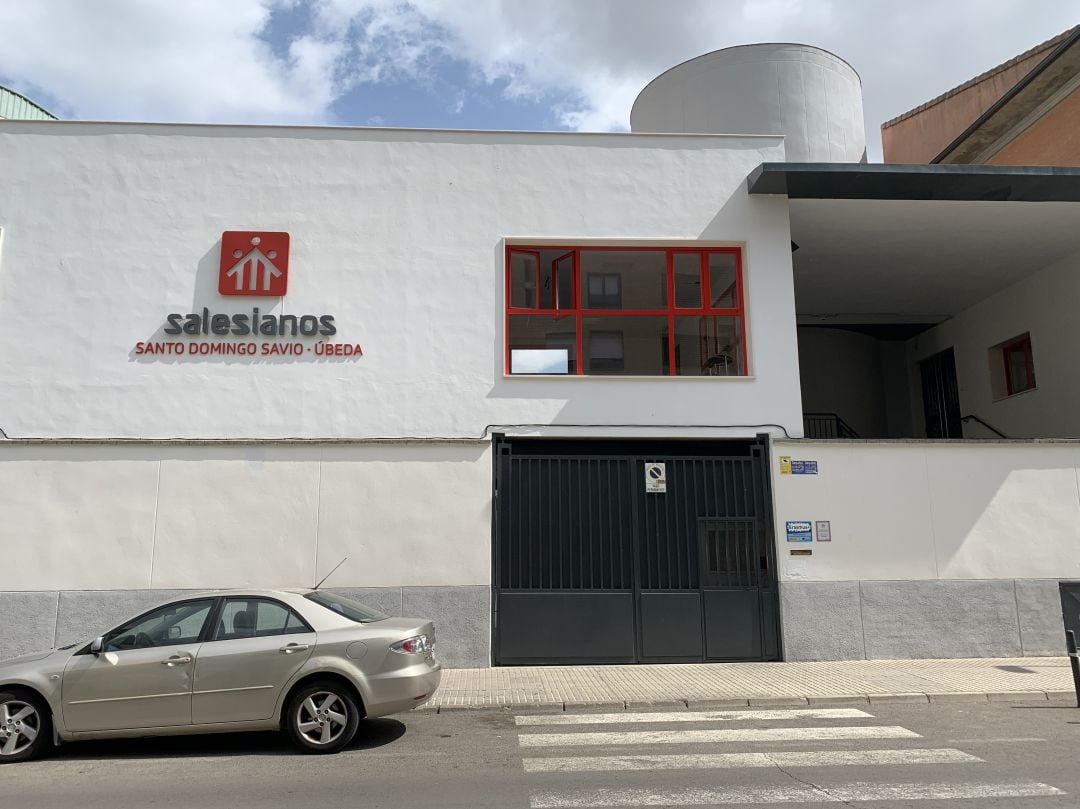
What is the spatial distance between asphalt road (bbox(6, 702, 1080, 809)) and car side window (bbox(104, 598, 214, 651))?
3.12 ft

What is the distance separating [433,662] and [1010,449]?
9124 millimetres

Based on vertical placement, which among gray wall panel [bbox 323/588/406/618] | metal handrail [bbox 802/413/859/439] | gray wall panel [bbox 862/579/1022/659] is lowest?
gray wall panel [bbox 862/579/1022/659]

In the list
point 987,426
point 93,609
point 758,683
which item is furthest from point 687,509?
point 987,426

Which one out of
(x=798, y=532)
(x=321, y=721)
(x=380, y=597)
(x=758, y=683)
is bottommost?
(x=758, y=683)

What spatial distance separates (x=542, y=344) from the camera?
12.4 meters

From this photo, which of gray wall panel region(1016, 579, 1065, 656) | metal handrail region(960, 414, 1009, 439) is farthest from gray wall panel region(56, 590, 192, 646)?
metal handrail region(960, 414, 1009, 439)

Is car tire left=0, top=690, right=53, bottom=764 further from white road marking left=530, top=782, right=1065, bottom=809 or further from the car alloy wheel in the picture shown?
white road marking left=530, top=782, right=1065, bottom=809

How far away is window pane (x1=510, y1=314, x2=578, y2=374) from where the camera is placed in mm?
12211

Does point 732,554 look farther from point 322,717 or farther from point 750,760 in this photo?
point 322,717

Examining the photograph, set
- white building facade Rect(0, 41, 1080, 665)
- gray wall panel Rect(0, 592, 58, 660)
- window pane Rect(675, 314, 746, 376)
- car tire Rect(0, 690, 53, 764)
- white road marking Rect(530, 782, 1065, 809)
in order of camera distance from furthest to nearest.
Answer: window pane Rect(675, 314, 746, 376) → white building facade Rect(0, 41, 1080, 665) → gray wall panel Rect(0, 592, 58, 660) → car tire Rect(0, 690, 53, 764) → white road marking Rect(530, 782, 1065, 809)

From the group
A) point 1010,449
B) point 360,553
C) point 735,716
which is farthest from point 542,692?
point 1010,449

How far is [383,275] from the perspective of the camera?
12.3 metres

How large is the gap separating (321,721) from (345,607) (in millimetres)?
1037

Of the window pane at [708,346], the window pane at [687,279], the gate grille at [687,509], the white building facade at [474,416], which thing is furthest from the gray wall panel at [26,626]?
the window pane at [687,279]
